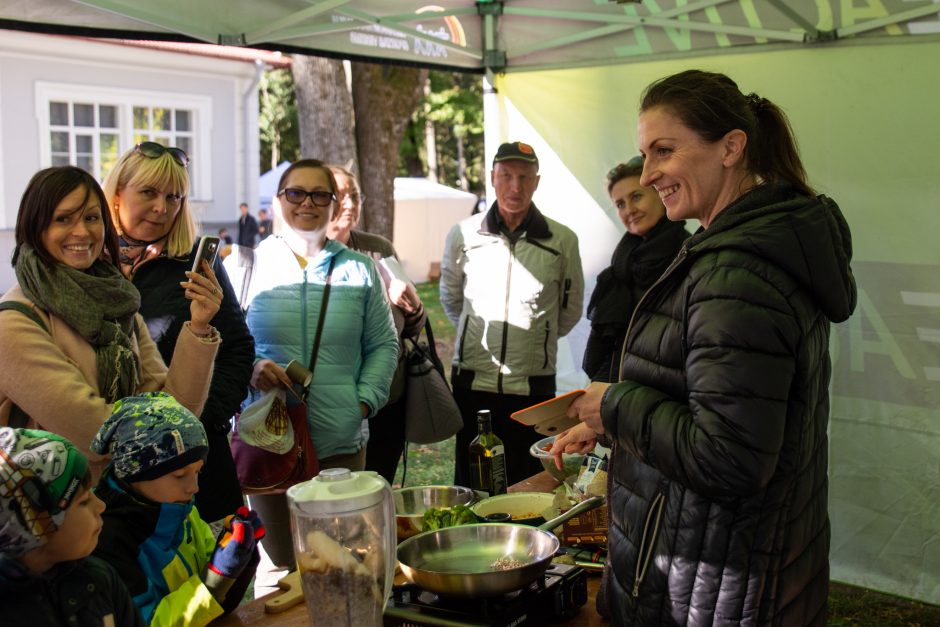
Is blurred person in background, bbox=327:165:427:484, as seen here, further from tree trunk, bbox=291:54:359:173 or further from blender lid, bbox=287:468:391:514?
tree trunk, bbox=291:54:359:173

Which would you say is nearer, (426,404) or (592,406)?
(592,406)

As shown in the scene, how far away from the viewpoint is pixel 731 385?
1.49 meters

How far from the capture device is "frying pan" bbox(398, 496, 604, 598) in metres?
1.69

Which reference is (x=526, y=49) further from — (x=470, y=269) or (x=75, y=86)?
(x=75, y=86)

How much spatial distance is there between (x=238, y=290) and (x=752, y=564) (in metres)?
2.16

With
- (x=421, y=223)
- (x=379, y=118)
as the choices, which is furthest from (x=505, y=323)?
(x=421, y=223)

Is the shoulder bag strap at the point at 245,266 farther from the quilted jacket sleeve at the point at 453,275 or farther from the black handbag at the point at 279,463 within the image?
the quilted jacket sleeve at the point at 453,275

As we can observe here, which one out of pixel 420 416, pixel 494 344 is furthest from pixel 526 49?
pixel 420 416

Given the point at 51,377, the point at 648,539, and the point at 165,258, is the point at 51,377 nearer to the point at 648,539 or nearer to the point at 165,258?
the point at 165,258

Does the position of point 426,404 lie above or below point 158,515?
below

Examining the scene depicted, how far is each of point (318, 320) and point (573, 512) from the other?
140 cm

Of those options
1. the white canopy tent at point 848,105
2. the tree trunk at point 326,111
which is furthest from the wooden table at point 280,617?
the tree trunk at point 326,111

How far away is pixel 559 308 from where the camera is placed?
4.11 metres

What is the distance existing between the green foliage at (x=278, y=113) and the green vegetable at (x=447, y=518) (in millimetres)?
30969
